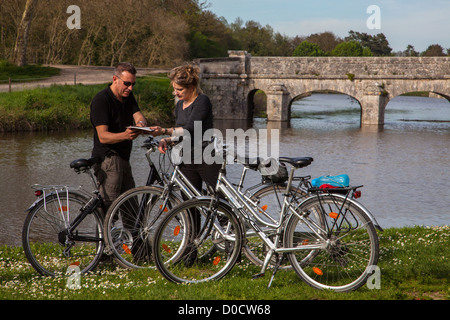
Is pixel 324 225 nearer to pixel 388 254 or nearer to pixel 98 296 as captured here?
pixel 388 254

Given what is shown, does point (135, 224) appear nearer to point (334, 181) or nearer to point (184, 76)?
point (184, 76)

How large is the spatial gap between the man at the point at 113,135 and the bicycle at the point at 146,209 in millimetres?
236

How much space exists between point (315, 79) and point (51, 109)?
1597cm

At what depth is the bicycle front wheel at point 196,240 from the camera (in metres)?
4.31

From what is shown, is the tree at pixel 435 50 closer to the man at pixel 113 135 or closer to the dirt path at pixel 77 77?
the dirt path at pixel 77 77

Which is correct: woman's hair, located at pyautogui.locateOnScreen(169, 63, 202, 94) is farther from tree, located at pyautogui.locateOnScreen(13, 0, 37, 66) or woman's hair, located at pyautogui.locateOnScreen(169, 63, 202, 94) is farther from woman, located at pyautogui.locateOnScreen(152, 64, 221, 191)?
tree, located at pyautogui.locateOnScreen(13, 0, 37, 66)

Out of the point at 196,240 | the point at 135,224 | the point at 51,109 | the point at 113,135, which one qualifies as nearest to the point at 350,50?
the point at 51,109

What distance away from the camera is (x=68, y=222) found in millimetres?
4824

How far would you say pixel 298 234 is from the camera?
4434 mm

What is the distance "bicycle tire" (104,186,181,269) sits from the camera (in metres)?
4.70

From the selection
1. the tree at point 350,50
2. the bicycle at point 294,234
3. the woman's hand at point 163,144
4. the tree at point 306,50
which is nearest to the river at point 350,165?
the woman's hand at point 163,144

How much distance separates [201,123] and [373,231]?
1716 millimetres

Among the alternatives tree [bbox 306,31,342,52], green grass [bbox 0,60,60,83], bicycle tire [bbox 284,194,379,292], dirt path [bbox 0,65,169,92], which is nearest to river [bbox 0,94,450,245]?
bicycle tire [bbox 284,194,379,292]
